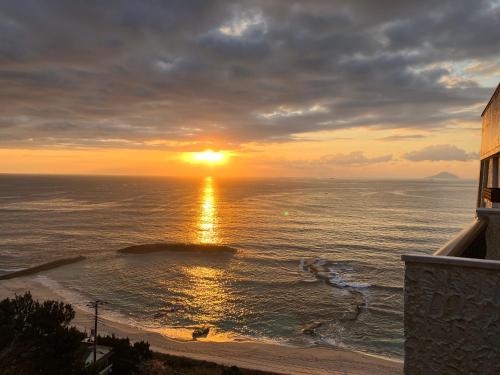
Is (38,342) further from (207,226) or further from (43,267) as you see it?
(207,226)

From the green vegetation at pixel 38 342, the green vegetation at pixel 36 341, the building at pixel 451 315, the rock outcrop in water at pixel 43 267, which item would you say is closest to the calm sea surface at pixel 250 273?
the rock outcrop in water at pixel 43 267

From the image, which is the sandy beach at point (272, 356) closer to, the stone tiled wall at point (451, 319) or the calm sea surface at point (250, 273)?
the calm sea surface at point (250, 273)

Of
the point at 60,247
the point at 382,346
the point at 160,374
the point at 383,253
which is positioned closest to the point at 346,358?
the point at 382,346

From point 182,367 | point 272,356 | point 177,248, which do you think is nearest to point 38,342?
point 182,367

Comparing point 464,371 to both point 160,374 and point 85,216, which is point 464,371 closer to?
point 160,374

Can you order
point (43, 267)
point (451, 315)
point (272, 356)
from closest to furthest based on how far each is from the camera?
point (451, 315) < point (272, 356) < point (43, 267)

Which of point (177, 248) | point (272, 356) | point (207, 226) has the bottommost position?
point (272, 356)
